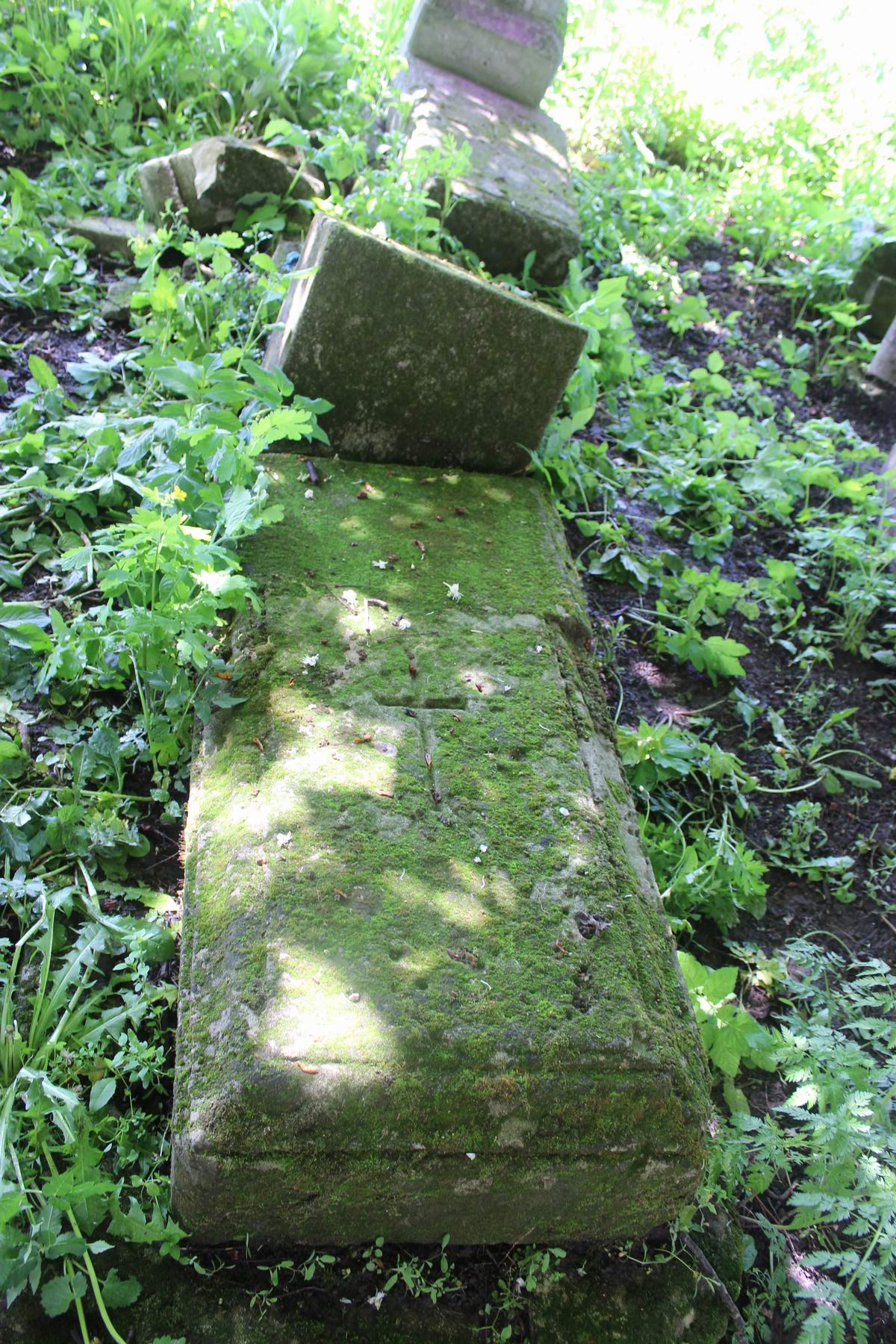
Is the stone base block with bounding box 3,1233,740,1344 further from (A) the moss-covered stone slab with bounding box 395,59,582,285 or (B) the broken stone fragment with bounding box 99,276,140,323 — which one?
(A) the moss-covered stone slab with bounding box 395,59,582,285

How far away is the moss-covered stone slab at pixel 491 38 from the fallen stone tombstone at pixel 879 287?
1.95 meters

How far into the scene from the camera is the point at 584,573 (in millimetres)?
3457

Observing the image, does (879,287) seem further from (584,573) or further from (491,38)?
(584,573)

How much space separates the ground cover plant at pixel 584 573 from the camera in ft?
5.89

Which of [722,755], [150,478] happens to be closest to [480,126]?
[150,478]

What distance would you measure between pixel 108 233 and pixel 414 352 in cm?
182

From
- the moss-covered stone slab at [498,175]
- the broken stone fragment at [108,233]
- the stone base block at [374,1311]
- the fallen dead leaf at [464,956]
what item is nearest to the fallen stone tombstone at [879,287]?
the moss-covered stone slab at [498,175]

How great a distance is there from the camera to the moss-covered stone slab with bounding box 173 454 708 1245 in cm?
157

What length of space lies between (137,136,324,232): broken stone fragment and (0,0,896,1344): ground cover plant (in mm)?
96

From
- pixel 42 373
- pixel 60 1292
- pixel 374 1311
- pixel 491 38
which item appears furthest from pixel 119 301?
pixel 374 1311

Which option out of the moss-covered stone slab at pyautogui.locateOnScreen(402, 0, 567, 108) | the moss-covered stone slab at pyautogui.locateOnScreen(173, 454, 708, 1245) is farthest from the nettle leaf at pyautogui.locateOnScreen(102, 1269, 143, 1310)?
the moss-covered stone slab at pyautogui.locateOnScreen(402, 0, 567, 108)

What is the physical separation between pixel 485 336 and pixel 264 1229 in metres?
2.36

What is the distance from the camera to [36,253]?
3.67 metres

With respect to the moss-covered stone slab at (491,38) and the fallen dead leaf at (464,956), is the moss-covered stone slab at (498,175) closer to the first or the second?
the moss-covered stone slab at (491,38)
